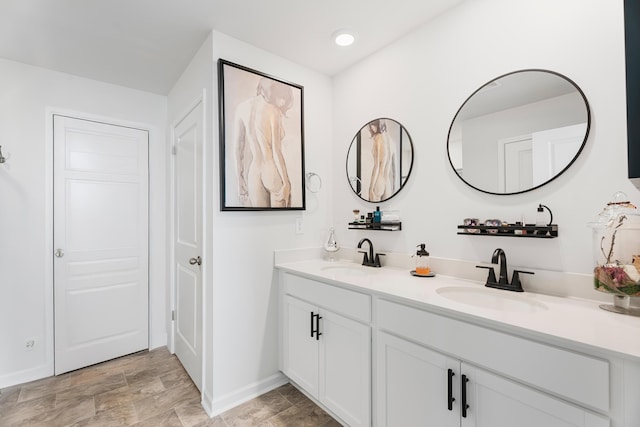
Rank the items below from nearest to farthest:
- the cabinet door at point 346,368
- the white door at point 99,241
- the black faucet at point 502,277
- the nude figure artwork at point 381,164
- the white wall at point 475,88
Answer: the white wall at point 475,88 < the black faucet at point 502,277 < the cabinet door at point 346,368 < the nude figure artwork at point 381,164 < the white door at point 99,241

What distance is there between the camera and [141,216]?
9.20 feet

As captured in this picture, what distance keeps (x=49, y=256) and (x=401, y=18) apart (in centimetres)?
317

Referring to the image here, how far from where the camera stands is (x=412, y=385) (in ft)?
4.28

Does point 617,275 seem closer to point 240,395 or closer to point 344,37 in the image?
point 344,37

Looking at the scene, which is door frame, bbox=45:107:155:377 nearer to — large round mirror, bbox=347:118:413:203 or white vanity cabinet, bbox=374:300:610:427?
large round mirror, bbox=347:118:413:203

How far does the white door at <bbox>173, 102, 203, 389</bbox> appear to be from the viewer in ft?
7.02

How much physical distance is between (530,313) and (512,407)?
0.37 meters

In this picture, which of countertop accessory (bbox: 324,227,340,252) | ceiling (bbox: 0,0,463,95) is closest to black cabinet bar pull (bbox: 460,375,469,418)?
countertop accessory (bbox: 324,227,340,252)

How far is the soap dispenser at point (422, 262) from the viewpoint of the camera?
1.75m

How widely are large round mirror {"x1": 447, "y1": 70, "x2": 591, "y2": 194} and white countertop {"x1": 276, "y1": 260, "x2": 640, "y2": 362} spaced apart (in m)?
0.54

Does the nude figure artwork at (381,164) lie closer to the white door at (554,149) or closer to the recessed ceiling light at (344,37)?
the recessed ceiling light at (344,37)

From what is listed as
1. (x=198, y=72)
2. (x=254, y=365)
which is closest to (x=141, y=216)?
(x=198, y=72)

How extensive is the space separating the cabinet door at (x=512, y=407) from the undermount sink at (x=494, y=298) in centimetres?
39

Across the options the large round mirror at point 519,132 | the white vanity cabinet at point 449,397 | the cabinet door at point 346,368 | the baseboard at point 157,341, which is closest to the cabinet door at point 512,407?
the white vanity cabinet at point 449,397
